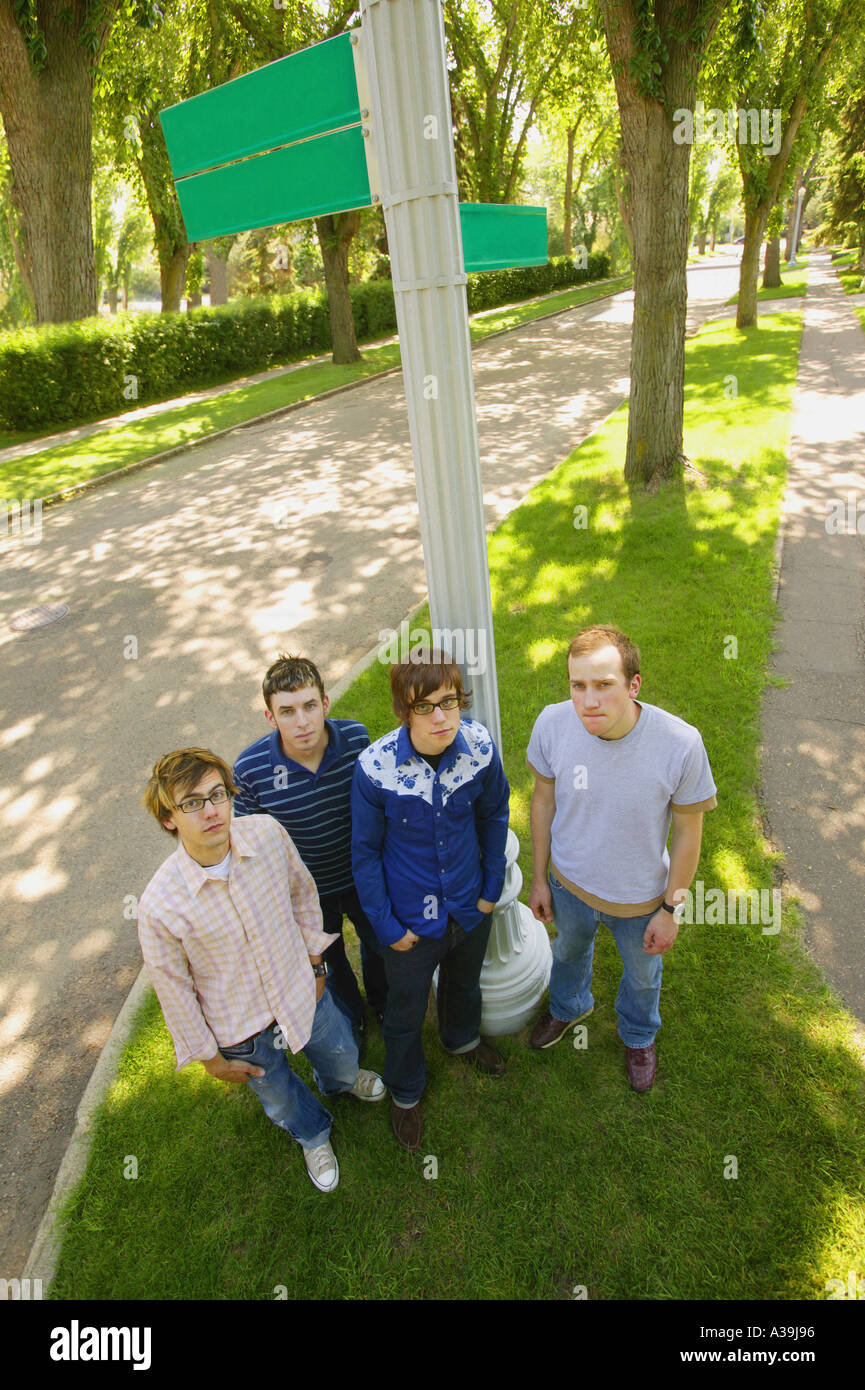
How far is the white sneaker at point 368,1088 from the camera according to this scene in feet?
10.4

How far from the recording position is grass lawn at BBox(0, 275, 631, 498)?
12414 mm

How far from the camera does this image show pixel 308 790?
2758 mm

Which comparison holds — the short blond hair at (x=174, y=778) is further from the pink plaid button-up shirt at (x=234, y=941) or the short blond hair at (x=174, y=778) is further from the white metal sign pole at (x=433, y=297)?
the white metal sign pole at (x=433, y=297)

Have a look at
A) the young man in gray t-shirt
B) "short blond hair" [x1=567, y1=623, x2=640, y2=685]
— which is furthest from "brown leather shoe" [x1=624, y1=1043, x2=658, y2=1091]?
"short blond hair" [x1=567, y1=623, x2=640, y2=685]

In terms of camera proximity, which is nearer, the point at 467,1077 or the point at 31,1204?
the point at 31,1204

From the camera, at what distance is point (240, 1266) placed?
267 centimetres

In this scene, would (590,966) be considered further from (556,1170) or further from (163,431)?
(163,431)

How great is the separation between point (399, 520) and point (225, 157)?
282 inches

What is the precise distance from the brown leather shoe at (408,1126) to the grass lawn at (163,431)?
11.2m

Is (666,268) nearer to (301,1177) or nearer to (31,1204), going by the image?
(301,1177)

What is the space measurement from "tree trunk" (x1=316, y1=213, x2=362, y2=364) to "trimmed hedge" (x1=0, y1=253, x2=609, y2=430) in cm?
262

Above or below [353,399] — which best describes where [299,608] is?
below

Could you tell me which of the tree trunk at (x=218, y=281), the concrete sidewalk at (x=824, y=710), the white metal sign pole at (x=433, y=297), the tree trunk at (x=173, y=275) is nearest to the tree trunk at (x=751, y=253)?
the concrete sidewalk at (x=824, y=710)

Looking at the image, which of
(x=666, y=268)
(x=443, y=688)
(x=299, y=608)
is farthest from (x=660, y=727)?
(x=666, y=268)
